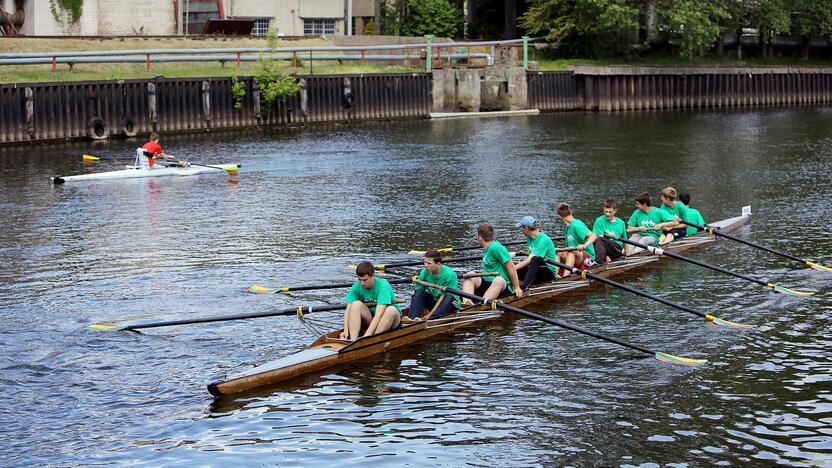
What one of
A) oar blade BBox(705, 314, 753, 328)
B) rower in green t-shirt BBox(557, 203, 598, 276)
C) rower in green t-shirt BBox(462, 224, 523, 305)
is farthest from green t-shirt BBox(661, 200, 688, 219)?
rower in green t-shirt BBox(462, 224, 523, 305)

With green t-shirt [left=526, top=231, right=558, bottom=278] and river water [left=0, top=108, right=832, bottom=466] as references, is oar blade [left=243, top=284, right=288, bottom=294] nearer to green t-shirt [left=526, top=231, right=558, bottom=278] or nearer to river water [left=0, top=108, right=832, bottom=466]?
river water [left=0, top=108, right=832, bottom=466]

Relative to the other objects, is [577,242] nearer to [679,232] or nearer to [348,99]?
[679,232]

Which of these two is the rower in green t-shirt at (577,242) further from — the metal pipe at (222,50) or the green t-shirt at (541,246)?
the metal pipe at (222,50)

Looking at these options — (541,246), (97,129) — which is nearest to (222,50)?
(97,129)

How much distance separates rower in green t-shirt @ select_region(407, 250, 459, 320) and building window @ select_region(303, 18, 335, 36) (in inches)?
2046

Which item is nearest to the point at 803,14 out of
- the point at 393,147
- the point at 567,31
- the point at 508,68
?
the point at 567,31

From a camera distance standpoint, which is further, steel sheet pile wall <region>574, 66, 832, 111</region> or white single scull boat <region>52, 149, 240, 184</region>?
steel sheet pile wall <region>574, 66, 832, 111</region>

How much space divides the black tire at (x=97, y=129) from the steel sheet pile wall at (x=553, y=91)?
2641cm

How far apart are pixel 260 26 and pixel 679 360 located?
179 feet

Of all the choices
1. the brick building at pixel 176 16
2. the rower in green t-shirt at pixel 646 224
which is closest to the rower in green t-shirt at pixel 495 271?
the rower in green t-shirt at pixel 646 224

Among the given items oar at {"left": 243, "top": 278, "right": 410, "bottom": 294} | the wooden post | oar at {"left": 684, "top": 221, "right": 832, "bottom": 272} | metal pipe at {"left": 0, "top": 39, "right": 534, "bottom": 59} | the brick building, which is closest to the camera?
oar at {"left": 243, "top": 278, "right": 410, "bottom": 294}

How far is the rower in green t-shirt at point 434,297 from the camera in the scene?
66.4 feet

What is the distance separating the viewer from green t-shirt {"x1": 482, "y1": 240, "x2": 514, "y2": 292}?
70.7 ft

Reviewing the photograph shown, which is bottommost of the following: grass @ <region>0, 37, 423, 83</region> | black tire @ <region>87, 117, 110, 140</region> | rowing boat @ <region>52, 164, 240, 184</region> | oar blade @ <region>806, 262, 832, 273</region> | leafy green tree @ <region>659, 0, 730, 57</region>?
oar blade @ <region>806, 262, 832, 273</region>
